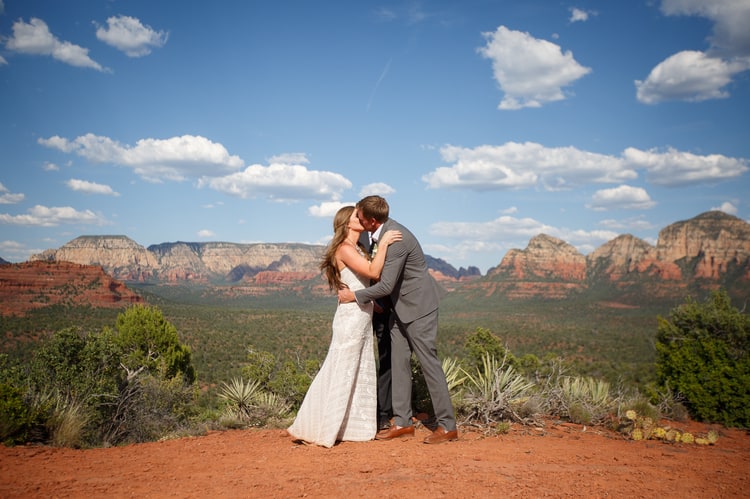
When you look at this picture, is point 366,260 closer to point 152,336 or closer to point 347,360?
point 347,360

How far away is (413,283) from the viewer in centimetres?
486

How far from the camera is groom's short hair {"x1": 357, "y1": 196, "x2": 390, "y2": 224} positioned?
15.5ft

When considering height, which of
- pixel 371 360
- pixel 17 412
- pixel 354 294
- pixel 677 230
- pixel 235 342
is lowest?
pixel 235 342

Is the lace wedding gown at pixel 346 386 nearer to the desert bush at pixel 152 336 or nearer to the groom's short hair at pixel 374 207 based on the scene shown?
the groom's short hair at pixel 374 207

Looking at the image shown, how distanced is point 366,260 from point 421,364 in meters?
1.11

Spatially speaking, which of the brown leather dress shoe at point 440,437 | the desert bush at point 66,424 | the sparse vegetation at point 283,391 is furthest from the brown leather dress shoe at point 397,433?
the desert bush at point 66,424

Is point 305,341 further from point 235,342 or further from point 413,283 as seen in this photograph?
point 413,283

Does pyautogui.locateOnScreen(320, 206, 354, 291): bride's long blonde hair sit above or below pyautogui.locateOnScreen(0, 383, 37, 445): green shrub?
above

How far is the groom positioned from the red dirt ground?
0.73 ft

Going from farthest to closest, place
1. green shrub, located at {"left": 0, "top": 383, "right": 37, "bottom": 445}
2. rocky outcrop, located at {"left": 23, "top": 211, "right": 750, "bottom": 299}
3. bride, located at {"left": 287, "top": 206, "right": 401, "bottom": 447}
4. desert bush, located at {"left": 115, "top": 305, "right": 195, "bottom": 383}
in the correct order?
rocky outcrop, located at {"left": 23, "top": 211, "right": 750, "bottom": 299}
desert bush, located at {"left": 115, "top": 305, "right": 195, "bottom": 383}
bride, located at {"left": 287, "top": 206, "right": 401, "bottom": 447}
green shrub, located at {"left": 0, "top": 383, "right": 37, "bottom": 445}

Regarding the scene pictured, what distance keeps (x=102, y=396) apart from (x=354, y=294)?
380 cm

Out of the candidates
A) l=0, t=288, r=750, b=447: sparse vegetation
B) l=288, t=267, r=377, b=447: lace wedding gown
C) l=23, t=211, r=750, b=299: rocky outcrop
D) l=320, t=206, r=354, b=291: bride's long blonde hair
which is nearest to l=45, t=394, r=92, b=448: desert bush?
l=0, t=288, r=750, b=447: sparse vegetation

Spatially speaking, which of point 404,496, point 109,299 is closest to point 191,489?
point 404,496

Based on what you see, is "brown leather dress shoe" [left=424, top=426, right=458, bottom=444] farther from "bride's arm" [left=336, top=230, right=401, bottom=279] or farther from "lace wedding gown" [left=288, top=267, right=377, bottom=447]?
"bride's arm" [left=336, top=230, right=401, bottom=279]
